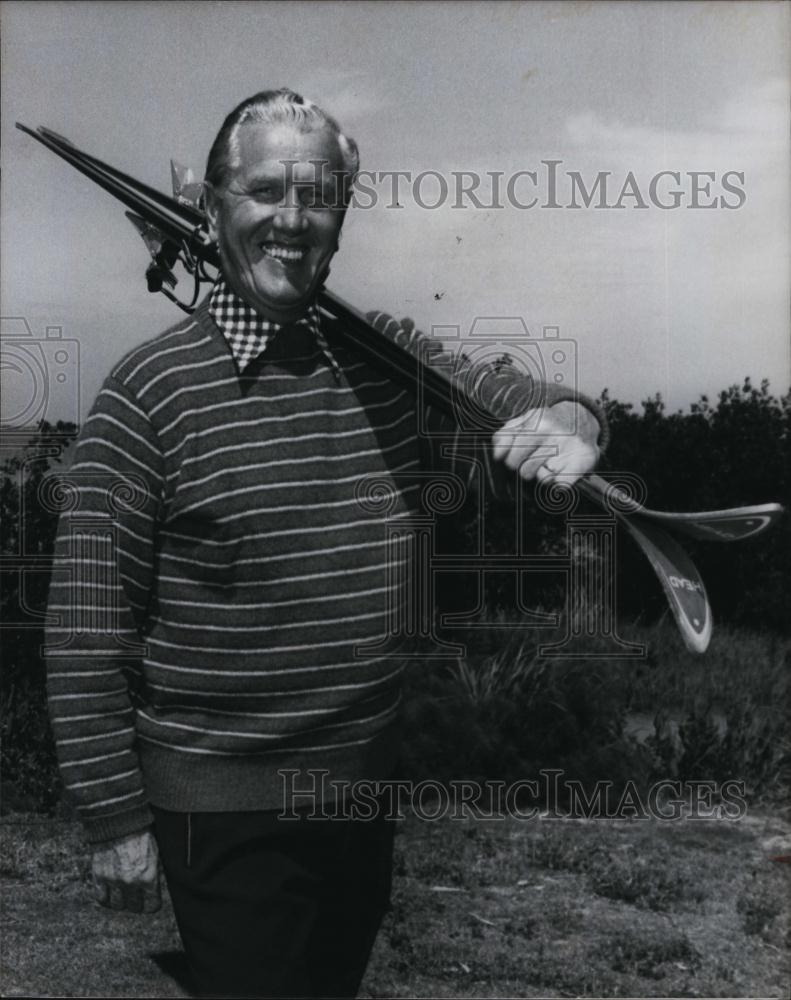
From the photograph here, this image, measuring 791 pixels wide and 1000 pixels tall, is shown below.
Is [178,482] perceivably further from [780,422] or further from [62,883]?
[780,422]

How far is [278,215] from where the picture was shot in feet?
7.55

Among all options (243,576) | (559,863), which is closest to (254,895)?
(243,576)

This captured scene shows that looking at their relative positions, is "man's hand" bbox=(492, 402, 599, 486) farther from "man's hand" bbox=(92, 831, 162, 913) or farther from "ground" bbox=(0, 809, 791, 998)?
"man's hand" bbox=(92, 831, 162, 913)

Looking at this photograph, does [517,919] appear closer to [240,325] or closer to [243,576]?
[243,576]

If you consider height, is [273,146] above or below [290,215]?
above

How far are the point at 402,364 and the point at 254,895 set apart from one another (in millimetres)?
1047

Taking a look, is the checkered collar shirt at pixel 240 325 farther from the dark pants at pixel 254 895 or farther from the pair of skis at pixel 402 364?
the dark pants at pixel 254 895

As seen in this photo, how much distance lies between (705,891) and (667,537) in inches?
35.2
